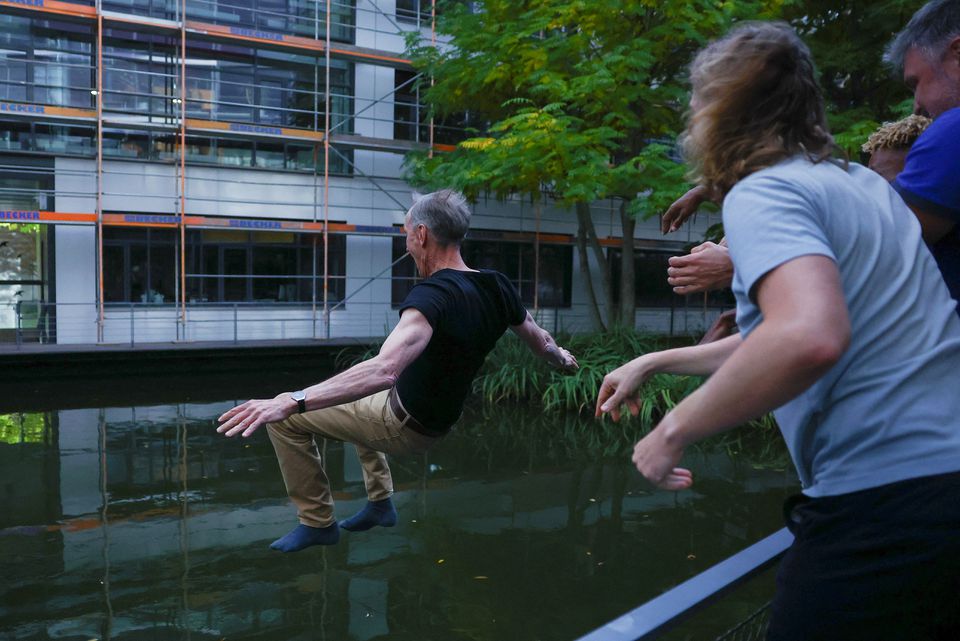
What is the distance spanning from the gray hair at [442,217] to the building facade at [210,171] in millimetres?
12741

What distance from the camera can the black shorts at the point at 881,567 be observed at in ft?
3.59

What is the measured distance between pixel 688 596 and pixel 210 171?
16388mm

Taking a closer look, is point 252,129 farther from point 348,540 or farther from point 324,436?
point 324,436

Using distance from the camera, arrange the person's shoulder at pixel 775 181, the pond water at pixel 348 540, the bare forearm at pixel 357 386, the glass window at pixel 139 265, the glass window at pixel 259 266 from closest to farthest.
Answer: the person's shoulder at pixel 775 181, the bare forearm at pixel 357 386, the pond water at pixel 348 540, the glass window at pixel 139 265, the glass window at pixel 259 266

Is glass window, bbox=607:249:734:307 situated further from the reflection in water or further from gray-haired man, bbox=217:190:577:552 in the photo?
gray-haired man, bbox=217:190:577:552

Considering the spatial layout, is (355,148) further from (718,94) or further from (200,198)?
(718,94)

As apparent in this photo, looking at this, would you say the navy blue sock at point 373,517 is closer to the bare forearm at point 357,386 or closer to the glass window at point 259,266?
the bare forearm at point 357,386

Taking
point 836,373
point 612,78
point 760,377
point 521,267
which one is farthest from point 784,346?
point 521,267

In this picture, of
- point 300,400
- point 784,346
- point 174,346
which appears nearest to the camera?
point 784,346

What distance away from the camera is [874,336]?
1.08 meters

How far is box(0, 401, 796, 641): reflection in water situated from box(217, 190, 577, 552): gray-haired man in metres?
1.25

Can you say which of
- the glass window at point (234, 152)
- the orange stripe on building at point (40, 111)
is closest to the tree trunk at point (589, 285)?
the glass window at point (234, 152)

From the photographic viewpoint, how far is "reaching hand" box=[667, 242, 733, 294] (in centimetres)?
158

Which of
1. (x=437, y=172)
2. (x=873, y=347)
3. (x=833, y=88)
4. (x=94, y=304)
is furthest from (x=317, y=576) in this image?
(x=94, y=304)
